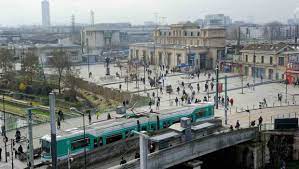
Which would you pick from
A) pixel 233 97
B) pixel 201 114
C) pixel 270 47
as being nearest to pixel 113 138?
pixel 201 114

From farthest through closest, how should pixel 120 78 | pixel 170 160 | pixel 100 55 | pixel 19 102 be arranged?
pixel 100 55, pixel 120 78, pixel 19 102, pixel 170 160

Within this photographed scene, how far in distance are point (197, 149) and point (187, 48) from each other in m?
53.3

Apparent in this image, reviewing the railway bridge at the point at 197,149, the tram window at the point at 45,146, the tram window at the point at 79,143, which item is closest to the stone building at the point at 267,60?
the railway bridge at the point at 197,149

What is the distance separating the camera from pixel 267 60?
67.1 m

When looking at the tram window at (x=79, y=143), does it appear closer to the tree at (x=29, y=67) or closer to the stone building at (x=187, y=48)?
the tree at (x=29, y=67)

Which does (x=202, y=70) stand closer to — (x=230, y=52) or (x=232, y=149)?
(x=230, y=52)

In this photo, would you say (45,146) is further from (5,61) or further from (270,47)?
(270,47)

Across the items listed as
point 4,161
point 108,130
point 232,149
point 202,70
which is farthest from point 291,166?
point 202,70

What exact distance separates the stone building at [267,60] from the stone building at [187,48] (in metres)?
9.93

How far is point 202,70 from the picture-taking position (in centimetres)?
7981

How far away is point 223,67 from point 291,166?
1775 inches

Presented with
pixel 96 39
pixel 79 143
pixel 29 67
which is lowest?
pixel 79 143

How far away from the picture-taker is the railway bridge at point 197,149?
2498cm

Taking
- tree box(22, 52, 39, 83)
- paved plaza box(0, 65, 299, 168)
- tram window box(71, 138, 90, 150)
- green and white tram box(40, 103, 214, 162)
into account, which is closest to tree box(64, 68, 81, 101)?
paved plaza box(0, 65, 299, 168)
